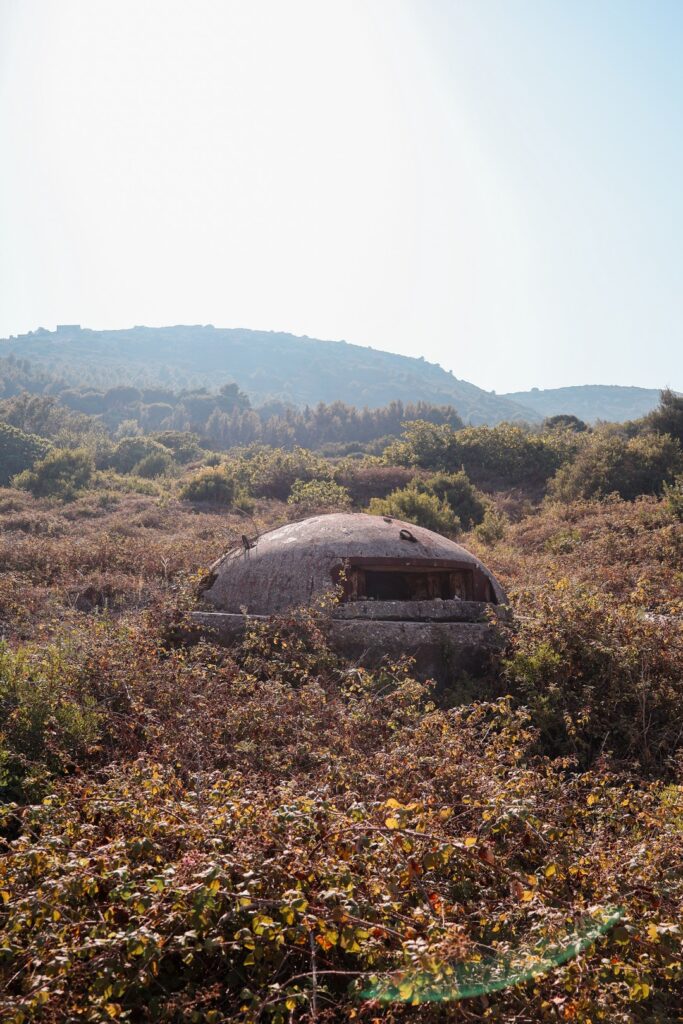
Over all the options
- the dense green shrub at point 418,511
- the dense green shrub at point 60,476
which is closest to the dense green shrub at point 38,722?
the dense green shrub at point 418,511

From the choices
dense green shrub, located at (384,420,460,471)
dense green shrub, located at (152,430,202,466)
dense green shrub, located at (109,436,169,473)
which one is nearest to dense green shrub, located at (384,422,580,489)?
dense green shrub, located at (384,420,460,471)

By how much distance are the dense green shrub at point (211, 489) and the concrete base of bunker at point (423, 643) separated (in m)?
14.8

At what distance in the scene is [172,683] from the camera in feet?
17.7

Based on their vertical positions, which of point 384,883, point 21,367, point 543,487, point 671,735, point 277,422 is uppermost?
point 21,367

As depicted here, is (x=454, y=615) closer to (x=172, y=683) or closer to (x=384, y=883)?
(x=172, y=683)

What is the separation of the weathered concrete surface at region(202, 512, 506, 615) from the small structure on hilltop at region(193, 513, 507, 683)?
0.4 inches

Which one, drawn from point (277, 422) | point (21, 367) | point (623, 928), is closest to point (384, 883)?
point (623, 928)

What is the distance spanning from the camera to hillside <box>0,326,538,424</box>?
515ft

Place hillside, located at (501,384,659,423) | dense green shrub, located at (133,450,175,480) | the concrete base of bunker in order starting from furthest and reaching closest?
hillside, located at (501,384,659,423) → dense green shrub, located at (133,450,175,480) → the concrete base of bunker

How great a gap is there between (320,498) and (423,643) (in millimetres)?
11095

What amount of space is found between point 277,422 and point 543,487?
54148 mm

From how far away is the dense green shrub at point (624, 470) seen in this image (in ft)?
59.4

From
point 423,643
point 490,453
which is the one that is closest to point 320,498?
point 490,453

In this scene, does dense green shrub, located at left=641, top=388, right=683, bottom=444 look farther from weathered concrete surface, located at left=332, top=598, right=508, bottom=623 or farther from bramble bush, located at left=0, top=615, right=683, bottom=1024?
bramble bush, located at left=0, top=615, right=683, bottom=1024
